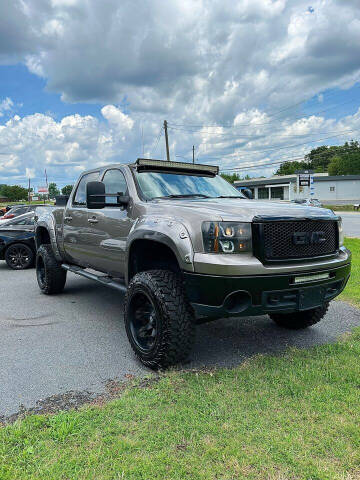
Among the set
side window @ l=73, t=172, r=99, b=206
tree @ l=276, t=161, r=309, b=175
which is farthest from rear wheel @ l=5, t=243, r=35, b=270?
tree @ l=276, t=161, r=309, b=175

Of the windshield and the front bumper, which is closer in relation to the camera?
the front bumper

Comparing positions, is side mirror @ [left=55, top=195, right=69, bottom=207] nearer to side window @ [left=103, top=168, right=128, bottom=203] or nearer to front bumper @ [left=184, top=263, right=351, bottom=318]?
side window @ [left=103, top=168, right=128, bottom=203]

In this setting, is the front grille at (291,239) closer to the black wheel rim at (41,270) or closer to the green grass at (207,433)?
the green grass at (207,433)

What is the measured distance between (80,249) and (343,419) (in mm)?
3867

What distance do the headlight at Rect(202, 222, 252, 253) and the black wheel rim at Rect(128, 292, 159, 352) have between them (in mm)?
867

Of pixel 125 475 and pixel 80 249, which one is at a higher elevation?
pixel 80 249

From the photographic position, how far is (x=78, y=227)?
543cm

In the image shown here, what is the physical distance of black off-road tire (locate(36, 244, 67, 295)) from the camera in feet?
21.4

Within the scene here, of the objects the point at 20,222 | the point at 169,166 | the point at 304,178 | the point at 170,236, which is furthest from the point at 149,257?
the point at 304,178

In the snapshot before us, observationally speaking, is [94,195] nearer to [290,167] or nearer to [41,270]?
[41,270]

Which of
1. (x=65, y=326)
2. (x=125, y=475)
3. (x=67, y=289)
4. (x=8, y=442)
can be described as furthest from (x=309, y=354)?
(x=67, y=289)

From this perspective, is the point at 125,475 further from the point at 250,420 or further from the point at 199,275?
the point at 199,275

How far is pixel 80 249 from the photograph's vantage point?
17.7ft

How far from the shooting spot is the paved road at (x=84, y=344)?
327cm
